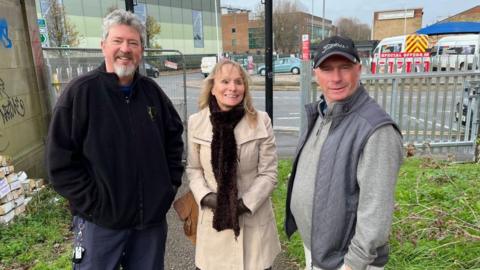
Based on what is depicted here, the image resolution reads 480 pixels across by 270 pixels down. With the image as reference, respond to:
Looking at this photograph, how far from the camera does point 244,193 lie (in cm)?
252

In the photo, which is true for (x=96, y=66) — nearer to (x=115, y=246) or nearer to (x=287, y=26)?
(x=115, y=246)

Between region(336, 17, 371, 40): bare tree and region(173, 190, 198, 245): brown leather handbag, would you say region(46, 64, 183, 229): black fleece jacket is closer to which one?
region(173, 190, 198, 245): brown leather handbag

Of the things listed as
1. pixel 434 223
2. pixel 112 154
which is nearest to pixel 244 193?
pixel 112 154

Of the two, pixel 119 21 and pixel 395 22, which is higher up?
pixel 395 22

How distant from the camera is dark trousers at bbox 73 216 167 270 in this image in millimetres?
2342

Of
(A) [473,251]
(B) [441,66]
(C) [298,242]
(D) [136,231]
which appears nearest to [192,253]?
(C) [298,242]

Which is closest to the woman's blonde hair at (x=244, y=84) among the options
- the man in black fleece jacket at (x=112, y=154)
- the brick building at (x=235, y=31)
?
the man in black fleece jacket at (x=112, y=154)

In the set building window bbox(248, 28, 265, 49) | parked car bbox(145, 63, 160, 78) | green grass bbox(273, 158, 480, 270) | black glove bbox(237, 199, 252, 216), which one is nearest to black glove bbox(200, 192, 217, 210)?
black glove bbox(237, 199, 252, 216)

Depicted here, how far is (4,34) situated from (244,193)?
4.08 meters

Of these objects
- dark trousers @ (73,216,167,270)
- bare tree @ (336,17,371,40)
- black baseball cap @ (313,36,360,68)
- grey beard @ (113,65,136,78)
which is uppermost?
bare tree @ (336,17,371,40)

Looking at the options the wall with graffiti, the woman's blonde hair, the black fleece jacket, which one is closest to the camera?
the black fleece jacket

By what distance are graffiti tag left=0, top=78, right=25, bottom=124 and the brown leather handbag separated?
9.95 ft

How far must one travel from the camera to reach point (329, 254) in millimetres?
1834

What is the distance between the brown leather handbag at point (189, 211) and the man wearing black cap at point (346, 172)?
100cm
